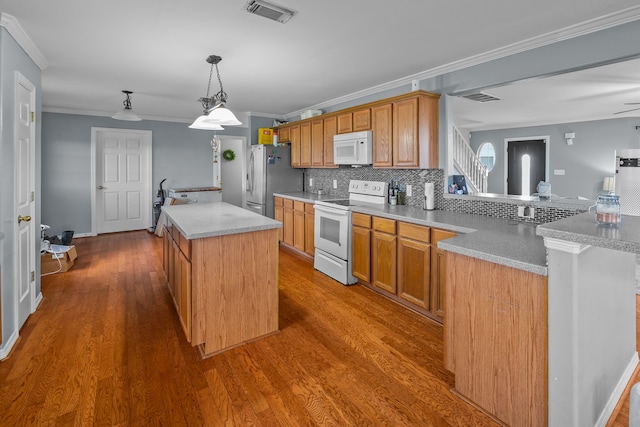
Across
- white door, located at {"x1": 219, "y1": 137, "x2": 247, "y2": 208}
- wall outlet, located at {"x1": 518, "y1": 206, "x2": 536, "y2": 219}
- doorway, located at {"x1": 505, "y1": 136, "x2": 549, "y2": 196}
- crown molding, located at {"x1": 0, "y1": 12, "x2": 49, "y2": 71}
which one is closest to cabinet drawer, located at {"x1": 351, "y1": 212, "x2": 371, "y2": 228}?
wall outlet, located at {"x1": 518, "y1": 206, "x2": 536, "y2": 219}

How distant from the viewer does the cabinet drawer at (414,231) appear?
2812 millimetres

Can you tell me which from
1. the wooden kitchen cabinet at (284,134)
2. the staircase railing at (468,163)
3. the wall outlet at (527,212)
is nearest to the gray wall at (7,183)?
the wooden kitchen cabinet at (284,134)

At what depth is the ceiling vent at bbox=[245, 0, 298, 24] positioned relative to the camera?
2.14m

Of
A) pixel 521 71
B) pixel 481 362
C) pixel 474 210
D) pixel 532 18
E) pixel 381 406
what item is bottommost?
pixel 381 406

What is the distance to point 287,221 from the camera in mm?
5207

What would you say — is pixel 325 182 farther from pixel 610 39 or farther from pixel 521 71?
pixel 610 39

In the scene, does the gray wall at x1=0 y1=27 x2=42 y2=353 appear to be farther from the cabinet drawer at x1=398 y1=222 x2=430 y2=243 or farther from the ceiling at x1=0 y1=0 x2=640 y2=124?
the cabinet drawer at x1=398 y1=222 x2=430 y2=243

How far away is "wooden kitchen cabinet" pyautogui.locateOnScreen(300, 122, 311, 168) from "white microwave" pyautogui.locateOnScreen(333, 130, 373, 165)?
30.0 inches

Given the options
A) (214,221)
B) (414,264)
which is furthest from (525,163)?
(214,221)

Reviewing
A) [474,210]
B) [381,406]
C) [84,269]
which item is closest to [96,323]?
[84,269]

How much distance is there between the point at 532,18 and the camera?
2.32 m

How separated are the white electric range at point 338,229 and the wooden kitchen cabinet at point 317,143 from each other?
2.19 ft

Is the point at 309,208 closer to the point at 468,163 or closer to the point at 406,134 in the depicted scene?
the point at 406,134

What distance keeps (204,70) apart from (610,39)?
353 cm
